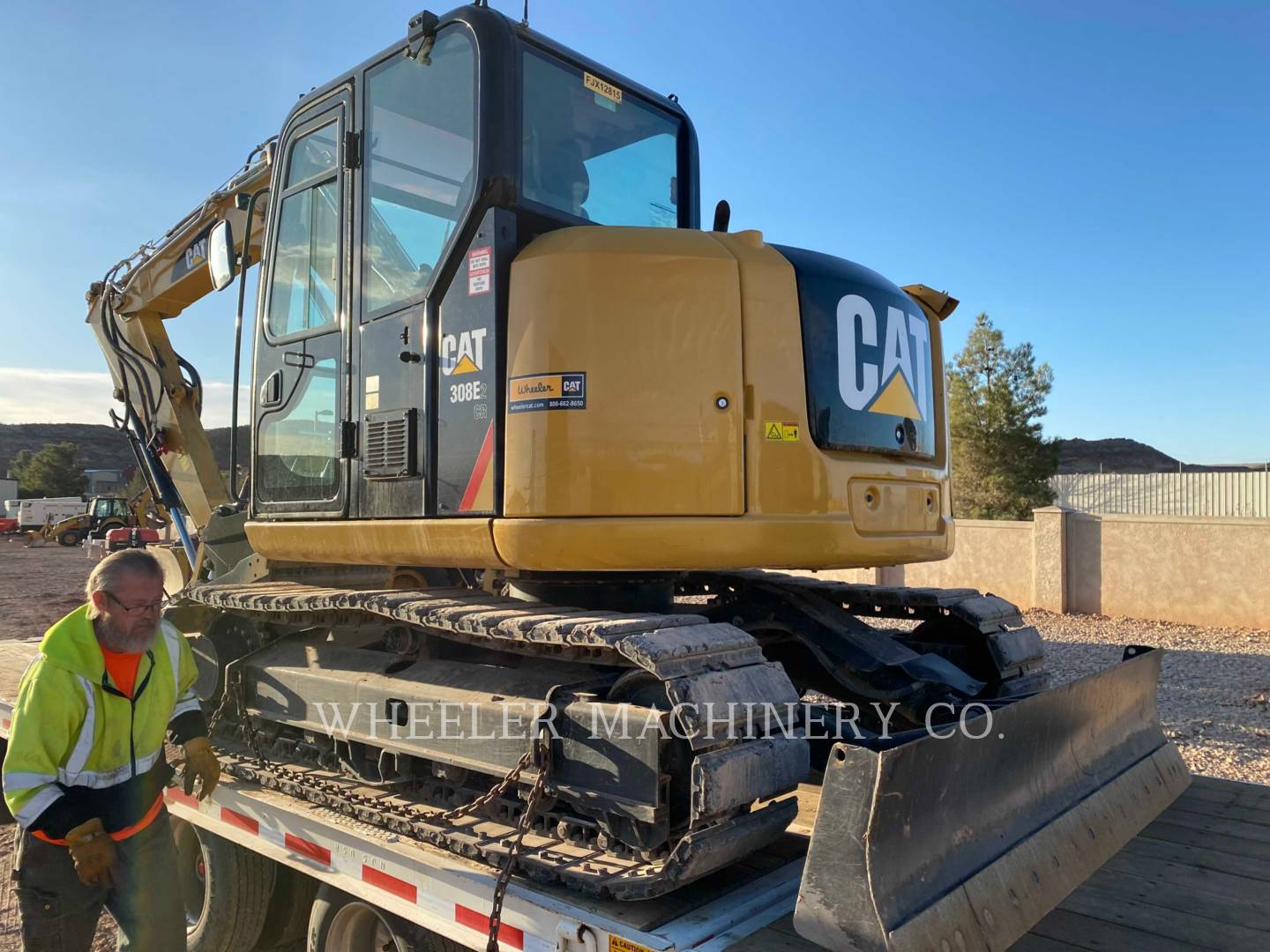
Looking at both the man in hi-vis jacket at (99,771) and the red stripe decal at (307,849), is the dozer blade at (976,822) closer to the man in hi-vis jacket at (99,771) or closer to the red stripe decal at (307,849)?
the red stripe decal at (307,849)

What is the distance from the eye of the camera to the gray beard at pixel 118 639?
3.06 meters

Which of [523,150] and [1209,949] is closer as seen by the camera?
[1209,949]

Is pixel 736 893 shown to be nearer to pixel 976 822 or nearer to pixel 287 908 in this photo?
pixel 976 822

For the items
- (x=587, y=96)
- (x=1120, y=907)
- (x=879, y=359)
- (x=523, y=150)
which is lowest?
(x=1120, y=907)

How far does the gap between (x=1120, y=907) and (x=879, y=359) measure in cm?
201

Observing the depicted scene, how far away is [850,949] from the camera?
222cm

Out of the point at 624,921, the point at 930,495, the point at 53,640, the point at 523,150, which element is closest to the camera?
the point at 624,921

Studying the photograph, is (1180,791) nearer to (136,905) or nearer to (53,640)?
(136,905)

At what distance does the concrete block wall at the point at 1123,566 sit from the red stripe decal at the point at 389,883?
13.4m

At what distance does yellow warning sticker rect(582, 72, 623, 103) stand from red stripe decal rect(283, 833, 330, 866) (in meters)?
3.23

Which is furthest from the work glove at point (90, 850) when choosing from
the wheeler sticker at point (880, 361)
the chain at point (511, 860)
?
the wheeler sticker at point (880, 361)

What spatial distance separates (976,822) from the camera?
2734 millimetres

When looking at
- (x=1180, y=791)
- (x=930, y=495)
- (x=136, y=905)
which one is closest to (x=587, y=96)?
(x=930, y=495)

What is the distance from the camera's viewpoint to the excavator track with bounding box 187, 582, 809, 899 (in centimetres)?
250
